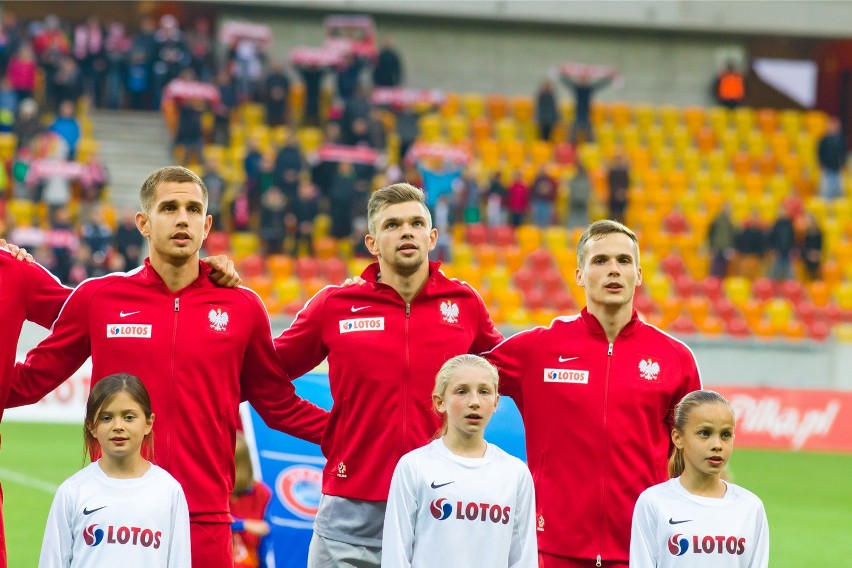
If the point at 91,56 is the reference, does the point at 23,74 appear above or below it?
below

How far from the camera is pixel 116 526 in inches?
184

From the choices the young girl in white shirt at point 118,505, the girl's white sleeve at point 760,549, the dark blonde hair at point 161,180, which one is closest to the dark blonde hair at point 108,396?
the young girl in white shirt at point 118,505

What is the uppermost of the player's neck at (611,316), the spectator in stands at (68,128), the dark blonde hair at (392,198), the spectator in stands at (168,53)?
the spectator in stands at (168,53)

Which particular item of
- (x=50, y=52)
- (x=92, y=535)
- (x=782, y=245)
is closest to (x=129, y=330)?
(x=92, y=535)

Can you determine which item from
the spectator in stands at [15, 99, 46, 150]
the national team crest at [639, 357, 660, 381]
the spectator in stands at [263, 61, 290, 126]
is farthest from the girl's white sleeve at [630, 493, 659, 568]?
the spectator in stands at [263, 61, 290, 126]

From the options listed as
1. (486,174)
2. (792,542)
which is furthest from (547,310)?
(792,542)

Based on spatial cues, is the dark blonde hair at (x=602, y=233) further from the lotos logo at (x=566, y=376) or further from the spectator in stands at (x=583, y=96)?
the spectator in stands at (x=583, y=96)

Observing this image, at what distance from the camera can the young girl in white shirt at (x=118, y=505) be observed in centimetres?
464

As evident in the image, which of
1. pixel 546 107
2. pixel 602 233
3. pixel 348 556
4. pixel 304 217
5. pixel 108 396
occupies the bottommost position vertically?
pixel 348 556

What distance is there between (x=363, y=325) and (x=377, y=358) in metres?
0.16

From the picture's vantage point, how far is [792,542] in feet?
37.3

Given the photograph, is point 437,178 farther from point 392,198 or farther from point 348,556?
point 348,556

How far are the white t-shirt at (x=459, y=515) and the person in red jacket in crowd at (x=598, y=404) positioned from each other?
354 mm

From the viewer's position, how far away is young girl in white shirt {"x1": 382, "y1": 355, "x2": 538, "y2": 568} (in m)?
4.73
